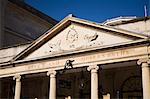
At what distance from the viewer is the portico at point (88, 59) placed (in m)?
19.8

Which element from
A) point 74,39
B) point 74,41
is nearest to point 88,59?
point 74,41

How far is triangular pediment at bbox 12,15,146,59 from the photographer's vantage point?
2064cm

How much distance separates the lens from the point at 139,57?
19359 millimetres

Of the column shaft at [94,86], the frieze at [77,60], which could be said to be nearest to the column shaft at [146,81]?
the frieze at [77,60]

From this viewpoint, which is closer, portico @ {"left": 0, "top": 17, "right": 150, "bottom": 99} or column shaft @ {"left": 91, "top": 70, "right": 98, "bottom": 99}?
portico @ {"left": 0, "top": 17, "right": 150, "bottom": 99}

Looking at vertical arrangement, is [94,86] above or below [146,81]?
below

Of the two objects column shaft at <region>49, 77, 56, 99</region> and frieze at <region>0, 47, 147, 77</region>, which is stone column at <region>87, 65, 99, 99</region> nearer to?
frieze at <region>0, 47, 147, 77</region>

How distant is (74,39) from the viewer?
2228cm

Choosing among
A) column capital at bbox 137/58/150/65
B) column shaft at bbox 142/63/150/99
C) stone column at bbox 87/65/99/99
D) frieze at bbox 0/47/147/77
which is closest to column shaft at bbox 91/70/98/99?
stone column at bbox 87/65/99/99

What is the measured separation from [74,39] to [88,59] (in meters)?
1.87

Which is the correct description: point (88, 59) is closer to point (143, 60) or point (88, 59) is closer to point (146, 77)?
point (143, 60)

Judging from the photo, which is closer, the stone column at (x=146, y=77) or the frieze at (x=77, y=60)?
the stone column at (x=146, y=77)

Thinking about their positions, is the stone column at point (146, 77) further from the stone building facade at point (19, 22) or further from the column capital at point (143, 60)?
the stone building facade at point (19, 22)

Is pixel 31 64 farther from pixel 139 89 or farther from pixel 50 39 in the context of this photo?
pixel 139 89
